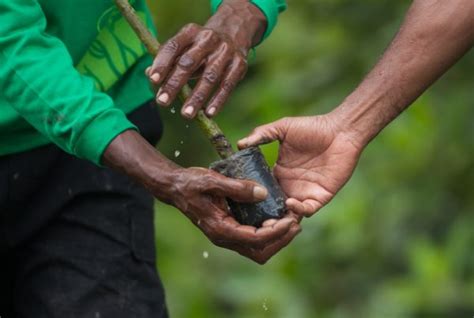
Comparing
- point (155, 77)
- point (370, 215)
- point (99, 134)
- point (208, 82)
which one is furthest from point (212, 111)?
point (370, 215)

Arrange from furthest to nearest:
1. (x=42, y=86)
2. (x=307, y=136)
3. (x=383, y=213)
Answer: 1. (x=383, y=213)
2. (x=307, y=136)
3. (x=42, y=86)

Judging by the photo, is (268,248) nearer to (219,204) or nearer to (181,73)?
(219,204)

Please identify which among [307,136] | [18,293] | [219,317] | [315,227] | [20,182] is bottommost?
[219,317]

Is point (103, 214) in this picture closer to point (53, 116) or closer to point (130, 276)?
point (130, 276)

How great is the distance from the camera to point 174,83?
383 centimetres

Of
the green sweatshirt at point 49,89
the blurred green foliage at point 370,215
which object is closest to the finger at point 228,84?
the green sweatshirt at point 49,89

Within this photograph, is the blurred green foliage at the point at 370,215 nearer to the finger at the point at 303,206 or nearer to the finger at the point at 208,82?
the finger at the point at 303,206

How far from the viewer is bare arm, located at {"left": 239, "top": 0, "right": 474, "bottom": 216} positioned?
13.6ft

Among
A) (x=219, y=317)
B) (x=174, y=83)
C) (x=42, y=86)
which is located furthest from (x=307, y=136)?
(x=219, y=317)

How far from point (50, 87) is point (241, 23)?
22.7 inches

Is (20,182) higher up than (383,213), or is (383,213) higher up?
(20,182)

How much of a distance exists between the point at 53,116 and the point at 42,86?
0.24ft

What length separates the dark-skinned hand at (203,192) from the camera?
12.4 ft

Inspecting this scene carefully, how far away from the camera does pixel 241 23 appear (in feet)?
13.6
